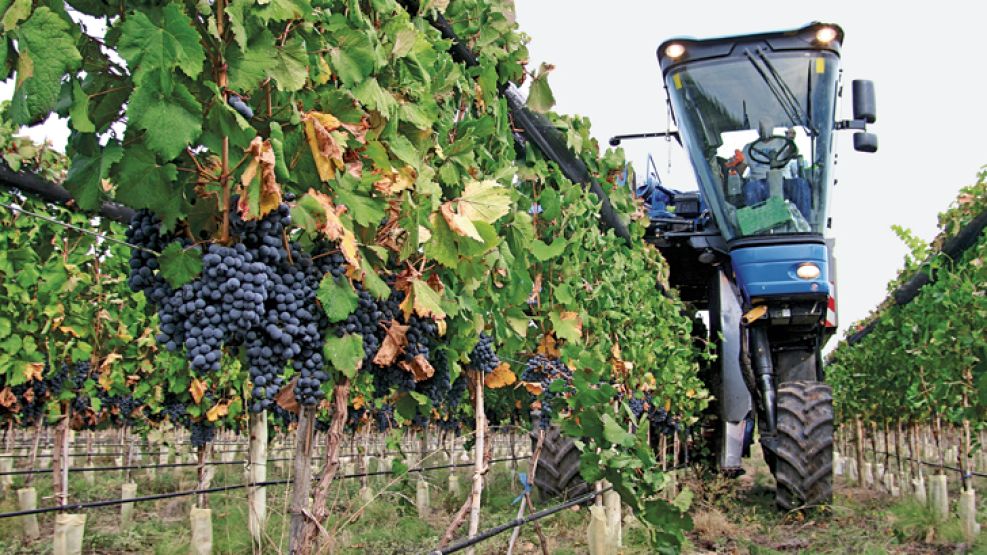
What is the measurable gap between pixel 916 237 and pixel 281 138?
10509 millimetres

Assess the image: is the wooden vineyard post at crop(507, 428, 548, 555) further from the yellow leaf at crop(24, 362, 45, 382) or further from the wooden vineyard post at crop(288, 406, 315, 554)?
the yellow leaf at crop(24, 362, 45, 382)

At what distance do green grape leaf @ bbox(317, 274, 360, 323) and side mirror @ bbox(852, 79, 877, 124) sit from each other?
5040 mm

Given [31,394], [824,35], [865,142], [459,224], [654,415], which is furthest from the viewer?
[31,394]

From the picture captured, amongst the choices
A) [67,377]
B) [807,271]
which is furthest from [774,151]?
[67,377]

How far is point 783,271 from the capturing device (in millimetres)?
6559

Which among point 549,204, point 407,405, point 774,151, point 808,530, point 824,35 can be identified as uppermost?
point 824,35

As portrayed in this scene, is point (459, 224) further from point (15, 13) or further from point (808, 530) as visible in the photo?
point (808, 530)

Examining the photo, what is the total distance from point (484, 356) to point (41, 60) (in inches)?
82.3

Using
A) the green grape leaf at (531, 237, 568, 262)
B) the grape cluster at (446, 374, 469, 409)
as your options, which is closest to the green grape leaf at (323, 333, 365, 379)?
the grape cluster at (446, 374, 469, 409)

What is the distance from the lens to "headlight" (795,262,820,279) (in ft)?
21.3

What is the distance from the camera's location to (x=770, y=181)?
22.7 ft

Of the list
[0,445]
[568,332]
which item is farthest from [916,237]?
[0,445]

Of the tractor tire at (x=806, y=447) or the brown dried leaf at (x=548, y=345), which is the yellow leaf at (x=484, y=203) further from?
the tractor tire at (x=806, y=447)

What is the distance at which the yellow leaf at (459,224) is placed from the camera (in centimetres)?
228
